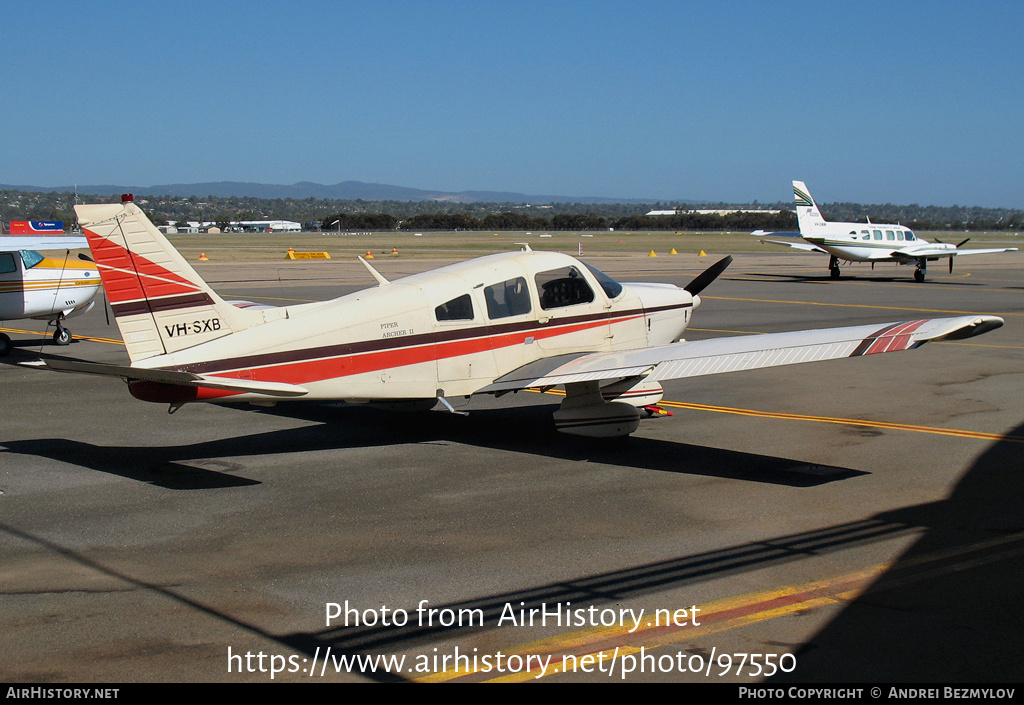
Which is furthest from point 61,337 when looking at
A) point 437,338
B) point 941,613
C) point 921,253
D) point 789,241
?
point 789,241

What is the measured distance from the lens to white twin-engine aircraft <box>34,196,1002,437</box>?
30.9ft

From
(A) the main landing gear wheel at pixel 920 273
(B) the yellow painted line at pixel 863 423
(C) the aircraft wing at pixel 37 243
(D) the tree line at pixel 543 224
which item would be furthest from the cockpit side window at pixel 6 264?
(D) the tree line at pixel 543 224

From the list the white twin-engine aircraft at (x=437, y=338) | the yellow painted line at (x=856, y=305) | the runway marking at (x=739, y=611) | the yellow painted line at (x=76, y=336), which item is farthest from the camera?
the yellow painted line at (x=856, y=305)

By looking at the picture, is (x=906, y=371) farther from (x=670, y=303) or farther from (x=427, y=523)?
(x=427, y=523)

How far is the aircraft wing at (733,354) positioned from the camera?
9.32 meters

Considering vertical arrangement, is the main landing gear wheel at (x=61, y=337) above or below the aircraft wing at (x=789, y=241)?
below

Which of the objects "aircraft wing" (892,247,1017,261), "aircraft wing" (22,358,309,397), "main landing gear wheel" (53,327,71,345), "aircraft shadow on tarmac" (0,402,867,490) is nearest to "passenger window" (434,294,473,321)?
"aircraft shadow on tarmac" (0,402,867,490)

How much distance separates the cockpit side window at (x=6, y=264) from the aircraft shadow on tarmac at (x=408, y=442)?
31.0 feet

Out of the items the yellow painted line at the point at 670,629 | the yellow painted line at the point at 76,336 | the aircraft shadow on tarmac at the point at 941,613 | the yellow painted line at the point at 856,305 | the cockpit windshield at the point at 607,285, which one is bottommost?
the yellow painted line at the point at 76,336

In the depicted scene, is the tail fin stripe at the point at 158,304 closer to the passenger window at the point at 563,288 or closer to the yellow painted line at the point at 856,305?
the passenger window at the point at 563,288

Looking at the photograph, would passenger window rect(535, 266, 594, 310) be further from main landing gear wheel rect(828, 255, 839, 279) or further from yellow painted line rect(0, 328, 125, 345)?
main landing gear wheel rect(828, 255, 839, 279)

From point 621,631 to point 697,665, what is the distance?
64 cm

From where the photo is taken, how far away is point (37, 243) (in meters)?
18.0

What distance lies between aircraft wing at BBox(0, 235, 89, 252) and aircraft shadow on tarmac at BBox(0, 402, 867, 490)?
22.5 ft
